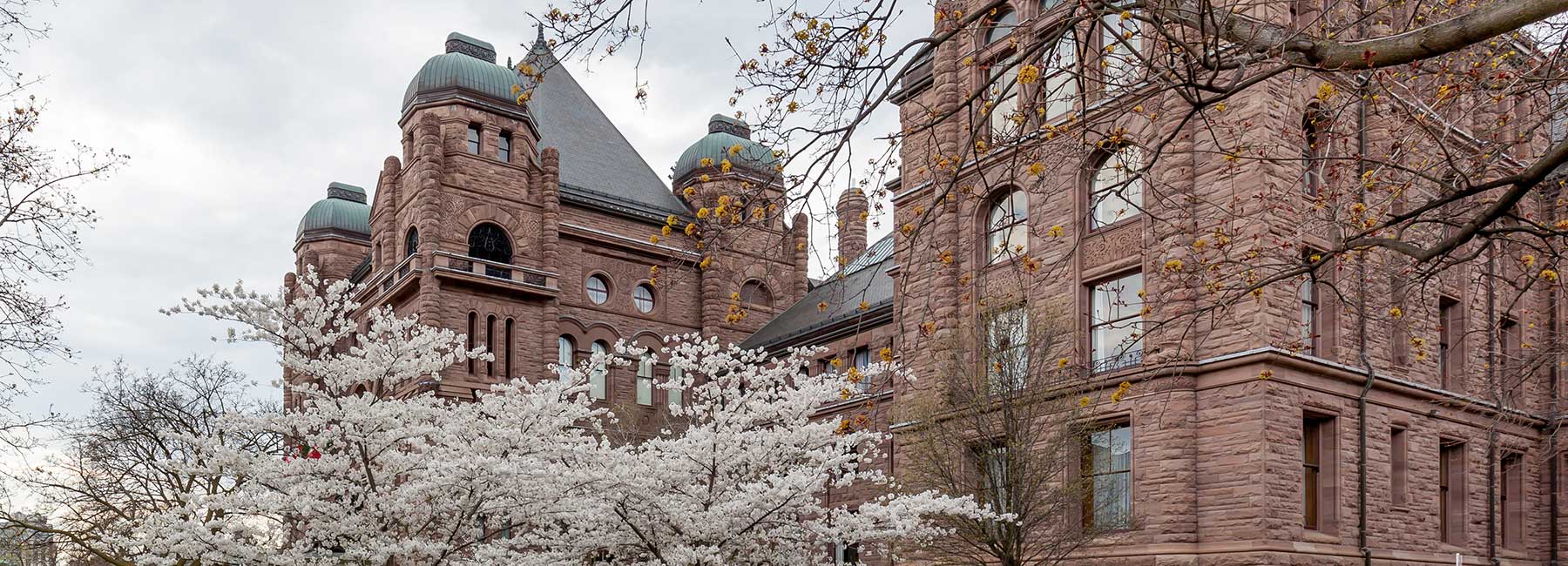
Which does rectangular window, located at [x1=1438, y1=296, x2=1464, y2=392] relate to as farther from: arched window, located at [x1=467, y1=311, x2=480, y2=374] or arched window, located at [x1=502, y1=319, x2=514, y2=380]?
arched window, located at [x1=467, y1=311, x2=480, y2=374]

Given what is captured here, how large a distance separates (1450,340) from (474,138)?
27.5 meters

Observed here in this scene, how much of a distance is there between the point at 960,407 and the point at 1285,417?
5327mm

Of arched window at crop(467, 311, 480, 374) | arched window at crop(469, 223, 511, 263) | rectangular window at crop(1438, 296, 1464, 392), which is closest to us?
rectangular window at crop(1438, 296, 1464, 392)

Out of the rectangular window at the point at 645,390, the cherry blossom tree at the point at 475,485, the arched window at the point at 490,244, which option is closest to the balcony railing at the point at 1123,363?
the cherry blossom tree at the point at 475,485

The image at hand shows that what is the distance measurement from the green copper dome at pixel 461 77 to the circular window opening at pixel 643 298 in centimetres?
758

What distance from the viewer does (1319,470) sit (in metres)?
22.5

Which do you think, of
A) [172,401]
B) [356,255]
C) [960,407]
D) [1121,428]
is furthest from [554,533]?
[356,255]

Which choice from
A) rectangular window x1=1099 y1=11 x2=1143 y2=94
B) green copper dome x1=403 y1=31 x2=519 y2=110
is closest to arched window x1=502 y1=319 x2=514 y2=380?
green copper dome x1=403 y1=31 x2=519 y2=110

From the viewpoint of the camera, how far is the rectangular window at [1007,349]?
21016 millimetres

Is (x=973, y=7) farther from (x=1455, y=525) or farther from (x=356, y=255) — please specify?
(x=356, y=255)

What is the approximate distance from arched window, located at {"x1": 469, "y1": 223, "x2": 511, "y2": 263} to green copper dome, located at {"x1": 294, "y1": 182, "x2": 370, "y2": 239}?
15263mm

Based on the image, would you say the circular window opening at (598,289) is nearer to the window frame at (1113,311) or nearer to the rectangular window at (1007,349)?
the window frame at (1113,311)

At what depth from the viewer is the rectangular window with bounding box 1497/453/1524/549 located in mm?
27047

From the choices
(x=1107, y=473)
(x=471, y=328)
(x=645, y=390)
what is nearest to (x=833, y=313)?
(x=645, y=390)
